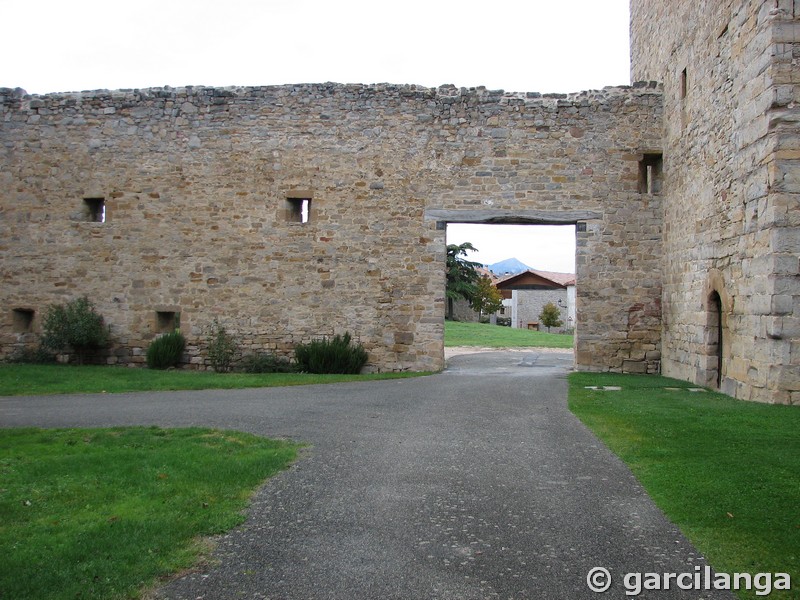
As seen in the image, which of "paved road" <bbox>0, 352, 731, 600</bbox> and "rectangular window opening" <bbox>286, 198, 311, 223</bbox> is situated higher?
"rectangular window opening" <bbox>286, 198, 311, 223</bbox>

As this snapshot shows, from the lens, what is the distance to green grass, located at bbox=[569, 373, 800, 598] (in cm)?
398

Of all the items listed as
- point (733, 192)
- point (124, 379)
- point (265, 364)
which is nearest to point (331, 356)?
point (265, 364)

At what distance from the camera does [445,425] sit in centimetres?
794

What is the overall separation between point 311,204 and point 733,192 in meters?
8.67

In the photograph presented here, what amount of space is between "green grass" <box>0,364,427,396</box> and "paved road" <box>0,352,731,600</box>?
2739 millimetres

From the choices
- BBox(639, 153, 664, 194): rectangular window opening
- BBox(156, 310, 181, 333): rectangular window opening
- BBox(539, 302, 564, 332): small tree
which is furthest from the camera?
BBox(539, 302, 564, 332): small tree

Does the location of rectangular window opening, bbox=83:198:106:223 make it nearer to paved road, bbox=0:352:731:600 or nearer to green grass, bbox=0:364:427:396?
green grass, bbox=0:364:427:396

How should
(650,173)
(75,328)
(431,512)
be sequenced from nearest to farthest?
(431,512) → (650,173) → (75,328)

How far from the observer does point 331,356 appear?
14438 millimetres

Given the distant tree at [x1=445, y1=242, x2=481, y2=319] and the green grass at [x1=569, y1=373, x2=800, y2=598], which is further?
the distant tree at [x1=445, y1=242, x2=481, y2=319]

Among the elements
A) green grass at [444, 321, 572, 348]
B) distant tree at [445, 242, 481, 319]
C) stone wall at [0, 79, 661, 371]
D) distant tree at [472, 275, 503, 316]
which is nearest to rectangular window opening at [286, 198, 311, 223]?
stone wall at [0, 79, 661, 371]

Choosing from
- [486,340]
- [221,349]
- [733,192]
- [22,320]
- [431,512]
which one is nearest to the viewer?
[431,512]

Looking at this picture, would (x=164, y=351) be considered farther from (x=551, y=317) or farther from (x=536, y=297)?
(x=536, y=297)

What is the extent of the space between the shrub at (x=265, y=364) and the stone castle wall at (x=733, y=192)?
27.1 feet
